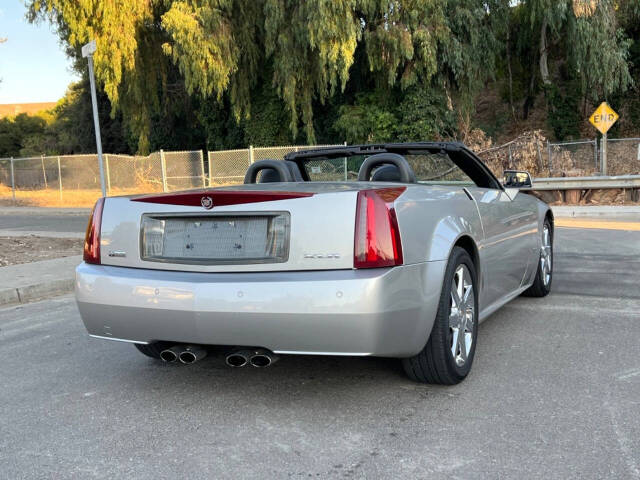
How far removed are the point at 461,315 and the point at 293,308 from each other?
4.17ft

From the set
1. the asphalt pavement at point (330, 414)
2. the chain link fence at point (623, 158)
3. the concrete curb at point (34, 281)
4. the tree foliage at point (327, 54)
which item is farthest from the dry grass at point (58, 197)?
the asphalt pavement at point (330, 414)

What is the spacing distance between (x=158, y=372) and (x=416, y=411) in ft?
6.05

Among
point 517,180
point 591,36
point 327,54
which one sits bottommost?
point 517,180

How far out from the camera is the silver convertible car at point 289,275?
3357mm

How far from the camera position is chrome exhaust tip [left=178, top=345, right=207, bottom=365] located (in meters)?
3.63

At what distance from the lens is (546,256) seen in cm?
655

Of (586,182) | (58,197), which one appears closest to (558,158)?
(586,182)

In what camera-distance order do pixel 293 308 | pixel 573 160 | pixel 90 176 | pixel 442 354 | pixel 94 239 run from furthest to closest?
pixel 90 176, pixel 573 160, pixel 94 239, pixel 442 354, pixel 293 308

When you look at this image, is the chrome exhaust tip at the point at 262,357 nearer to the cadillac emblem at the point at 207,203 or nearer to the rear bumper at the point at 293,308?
the rear bumper at the point at 293,308

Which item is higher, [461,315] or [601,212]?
[461,315]

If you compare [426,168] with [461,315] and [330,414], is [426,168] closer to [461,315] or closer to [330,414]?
[461,315]

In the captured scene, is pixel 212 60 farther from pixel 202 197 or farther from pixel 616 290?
pixel 202 197

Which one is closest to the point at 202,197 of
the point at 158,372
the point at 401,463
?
the point at 158,372

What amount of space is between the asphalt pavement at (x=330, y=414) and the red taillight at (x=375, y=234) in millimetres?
857
